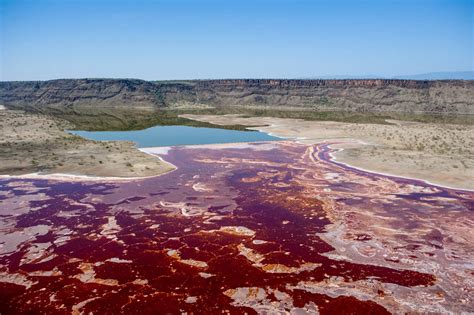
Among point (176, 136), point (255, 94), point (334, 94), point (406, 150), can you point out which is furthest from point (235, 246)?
point (255, 94)

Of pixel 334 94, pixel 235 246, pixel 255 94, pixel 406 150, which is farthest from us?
pixel 255 94

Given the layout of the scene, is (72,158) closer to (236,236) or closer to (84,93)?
(236,236)

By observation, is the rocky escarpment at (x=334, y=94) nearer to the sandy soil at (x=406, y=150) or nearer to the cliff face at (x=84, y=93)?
the cliff face at (x=84, y=93)

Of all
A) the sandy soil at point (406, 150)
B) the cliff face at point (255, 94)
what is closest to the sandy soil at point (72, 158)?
the sandy soil at point (406, 150)

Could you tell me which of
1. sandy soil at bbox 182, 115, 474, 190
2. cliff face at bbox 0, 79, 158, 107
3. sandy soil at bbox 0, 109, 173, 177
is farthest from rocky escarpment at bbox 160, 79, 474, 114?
sandy soil at bbox 0, 109, 173, 177

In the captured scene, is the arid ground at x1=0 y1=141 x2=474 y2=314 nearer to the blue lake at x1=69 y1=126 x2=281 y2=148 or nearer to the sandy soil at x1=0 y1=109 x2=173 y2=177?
the sandy soil at x1=0 y1=109 x2=173 y2=177

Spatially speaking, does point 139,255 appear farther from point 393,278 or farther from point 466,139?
point 466,139
